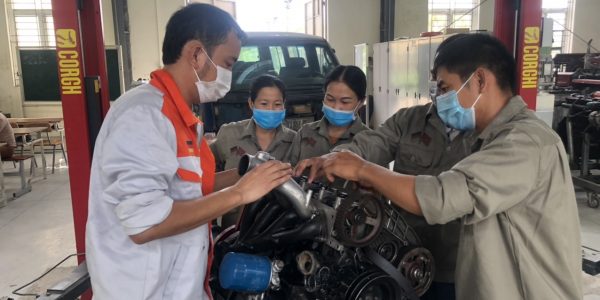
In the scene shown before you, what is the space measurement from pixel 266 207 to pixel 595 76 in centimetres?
682

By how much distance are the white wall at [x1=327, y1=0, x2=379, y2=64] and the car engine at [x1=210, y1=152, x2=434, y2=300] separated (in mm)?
8994

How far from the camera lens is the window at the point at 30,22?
9.06 meters

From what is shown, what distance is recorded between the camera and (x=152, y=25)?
30.3 feet

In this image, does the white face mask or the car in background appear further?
the car in background

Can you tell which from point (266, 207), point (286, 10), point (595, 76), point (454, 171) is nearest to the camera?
point (454, 171)

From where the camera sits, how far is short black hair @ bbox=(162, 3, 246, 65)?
127 centimetres

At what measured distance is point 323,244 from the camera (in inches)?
55.6

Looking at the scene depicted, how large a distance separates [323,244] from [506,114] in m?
0.65

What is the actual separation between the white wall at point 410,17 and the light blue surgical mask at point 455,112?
9.10 metres

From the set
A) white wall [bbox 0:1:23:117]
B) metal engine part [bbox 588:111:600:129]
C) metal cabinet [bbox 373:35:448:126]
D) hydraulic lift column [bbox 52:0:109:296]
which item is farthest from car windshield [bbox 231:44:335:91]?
white wall [bbox 0:1:23:117]

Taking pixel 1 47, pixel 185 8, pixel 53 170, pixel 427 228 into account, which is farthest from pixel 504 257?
pixel 1 47

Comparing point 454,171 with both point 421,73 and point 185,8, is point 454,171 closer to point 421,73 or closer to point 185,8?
point 185,8

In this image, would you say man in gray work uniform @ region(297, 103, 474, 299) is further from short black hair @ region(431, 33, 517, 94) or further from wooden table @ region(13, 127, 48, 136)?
wooden table @ region(13, 127, 48, 136)

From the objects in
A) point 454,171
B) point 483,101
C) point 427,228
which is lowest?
point 427,228
